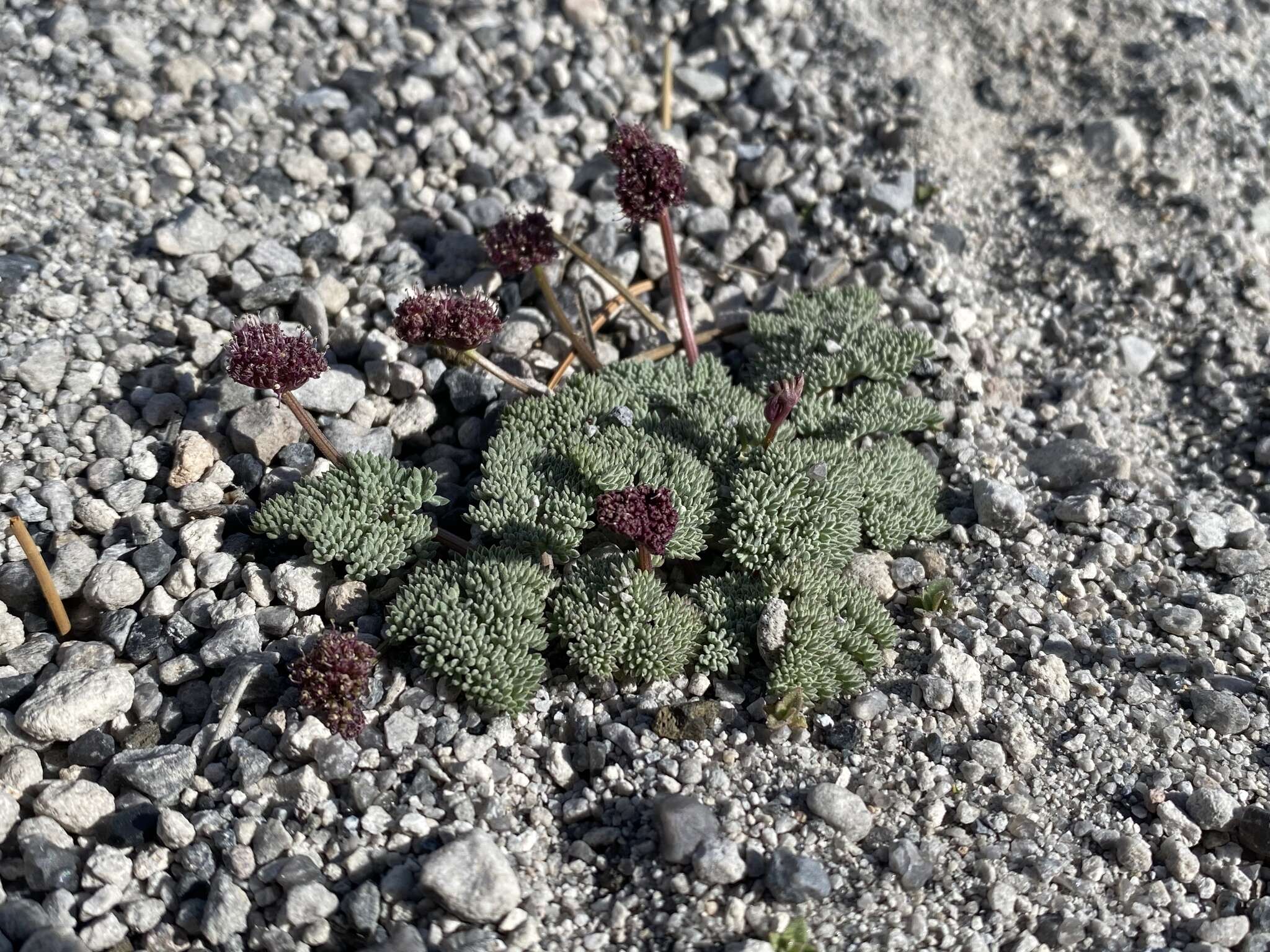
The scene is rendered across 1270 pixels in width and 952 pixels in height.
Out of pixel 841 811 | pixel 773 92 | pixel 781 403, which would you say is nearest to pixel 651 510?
pixel 781 403

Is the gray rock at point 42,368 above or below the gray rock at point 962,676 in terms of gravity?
below

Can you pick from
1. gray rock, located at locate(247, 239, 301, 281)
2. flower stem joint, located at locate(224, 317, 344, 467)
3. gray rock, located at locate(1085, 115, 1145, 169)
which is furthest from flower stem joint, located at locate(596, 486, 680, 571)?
gray rock, located at locate(1085, 115, 1145, 169)

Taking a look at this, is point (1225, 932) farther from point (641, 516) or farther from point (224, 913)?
point (224, 913)

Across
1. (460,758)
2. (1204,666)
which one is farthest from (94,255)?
(1204,666)

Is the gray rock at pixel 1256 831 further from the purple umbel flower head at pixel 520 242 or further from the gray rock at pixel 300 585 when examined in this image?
the purple umbel flower head at pixel 520 242

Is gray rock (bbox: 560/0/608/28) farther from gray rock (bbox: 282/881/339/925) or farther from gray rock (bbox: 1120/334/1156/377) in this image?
gray rock (bbox: 282/881/339/925)

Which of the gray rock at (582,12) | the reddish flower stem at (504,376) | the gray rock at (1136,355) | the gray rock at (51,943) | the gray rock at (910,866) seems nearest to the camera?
the gray rock at (51,943)

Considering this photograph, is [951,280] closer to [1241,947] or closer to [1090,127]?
[1090,127]

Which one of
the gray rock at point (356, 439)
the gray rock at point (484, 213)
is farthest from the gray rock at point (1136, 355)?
the gray rock at point (356, 439)
